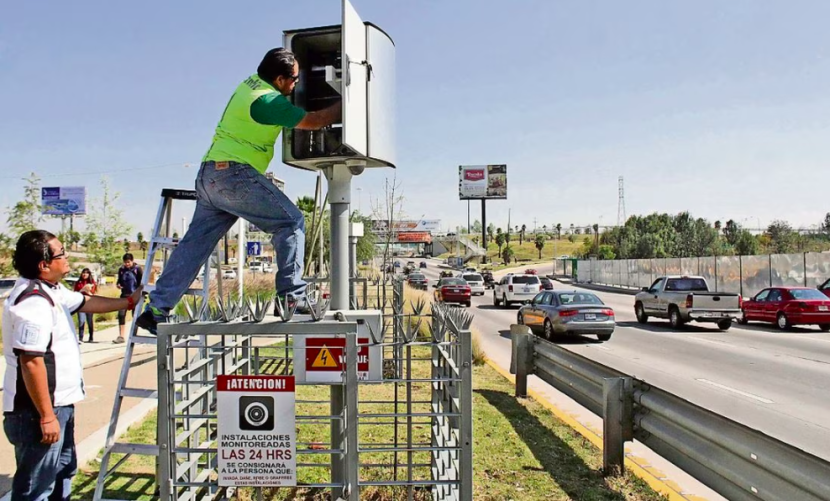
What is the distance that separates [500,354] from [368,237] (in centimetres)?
2443

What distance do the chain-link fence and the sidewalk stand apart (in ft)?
95.1

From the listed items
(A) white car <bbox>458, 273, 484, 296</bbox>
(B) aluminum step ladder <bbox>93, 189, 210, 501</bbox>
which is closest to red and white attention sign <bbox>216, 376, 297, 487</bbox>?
(B) aluminum step ladder <bbox>93, 189, 210, 501</bbox>

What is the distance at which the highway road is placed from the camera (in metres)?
8.73

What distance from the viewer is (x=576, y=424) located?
7.54m

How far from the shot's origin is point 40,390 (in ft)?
11.1

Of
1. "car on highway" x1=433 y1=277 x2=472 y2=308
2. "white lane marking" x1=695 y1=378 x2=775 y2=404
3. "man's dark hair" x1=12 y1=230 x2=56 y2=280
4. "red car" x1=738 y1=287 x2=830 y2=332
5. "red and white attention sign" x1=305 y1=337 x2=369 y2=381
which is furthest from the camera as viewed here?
"car on highway" x1=433 y1=277 x2=472 y2=308

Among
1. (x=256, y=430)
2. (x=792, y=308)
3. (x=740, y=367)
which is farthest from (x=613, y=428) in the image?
(x=792, y=308)

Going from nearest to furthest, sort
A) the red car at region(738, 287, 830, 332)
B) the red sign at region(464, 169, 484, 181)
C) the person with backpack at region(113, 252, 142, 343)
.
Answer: the person with backpack at region(113, 252, 142, 343), the red car at region(738, 287, 830, 332), the red sign at region(464, 169, 484, 181)

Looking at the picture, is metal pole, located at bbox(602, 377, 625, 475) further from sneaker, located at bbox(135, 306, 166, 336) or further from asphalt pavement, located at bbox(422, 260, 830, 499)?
sneaker, located at bbox(135, 306, 166, 336)

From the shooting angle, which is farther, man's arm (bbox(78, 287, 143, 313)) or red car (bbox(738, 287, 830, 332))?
red car (bbox(738, 287, 830, 332))

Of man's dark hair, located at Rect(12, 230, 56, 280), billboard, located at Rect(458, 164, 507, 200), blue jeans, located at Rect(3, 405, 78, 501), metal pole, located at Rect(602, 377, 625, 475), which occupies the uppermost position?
billboard, located at Rect(458, 164, 507, 200)

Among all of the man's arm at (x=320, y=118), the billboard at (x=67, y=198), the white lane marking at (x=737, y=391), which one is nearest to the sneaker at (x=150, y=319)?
the man's arm at (x=320, y=118)

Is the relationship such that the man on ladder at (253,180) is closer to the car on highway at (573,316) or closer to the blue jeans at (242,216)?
the blue jeans at (242,216)

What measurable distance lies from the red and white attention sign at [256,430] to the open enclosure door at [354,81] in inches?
60.6
